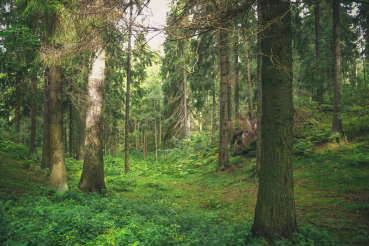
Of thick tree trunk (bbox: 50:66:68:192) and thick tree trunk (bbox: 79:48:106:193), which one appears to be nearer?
thick tree trunk (bbox: 50:66:68:192)

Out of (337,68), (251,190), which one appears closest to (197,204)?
(251,190)

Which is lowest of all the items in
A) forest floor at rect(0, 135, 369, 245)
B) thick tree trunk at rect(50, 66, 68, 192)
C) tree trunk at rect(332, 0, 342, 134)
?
forest floor at rect(0, 135, 369, 245)

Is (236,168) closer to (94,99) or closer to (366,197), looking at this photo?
(366,197)

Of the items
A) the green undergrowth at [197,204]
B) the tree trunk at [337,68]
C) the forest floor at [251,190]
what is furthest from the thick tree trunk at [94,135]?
the tree trunk at [337,68]

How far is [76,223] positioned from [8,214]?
1306 mm

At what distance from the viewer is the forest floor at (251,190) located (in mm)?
4484

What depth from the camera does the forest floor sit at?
14.7ft

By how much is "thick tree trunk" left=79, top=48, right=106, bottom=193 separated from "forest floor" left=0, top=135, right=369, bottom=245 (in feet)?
2.35

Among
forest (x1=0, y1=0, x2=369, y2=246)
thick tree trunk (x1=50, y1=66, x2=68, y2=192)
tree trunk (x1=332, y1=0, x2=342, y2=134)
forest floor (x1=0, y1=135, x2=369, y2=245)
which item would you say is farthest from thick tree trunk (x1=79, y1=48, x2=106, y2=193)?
tree trunk (x1=332, y1=0, x2=342, y2=134)

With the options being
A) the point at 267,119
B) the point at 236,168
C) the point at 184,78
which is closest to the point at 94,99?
the point at 267,119

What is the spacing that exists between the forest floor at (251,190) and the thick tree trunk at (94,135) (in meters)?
0.72

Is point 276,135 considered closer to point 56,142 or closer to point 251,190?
point 251,190

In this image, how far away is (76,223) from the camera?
11.3 ft

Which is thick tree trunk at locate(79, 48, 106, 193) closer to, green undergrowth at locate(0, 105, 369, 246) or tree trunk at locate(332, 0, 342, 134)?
green undergrowth at locate(0, 105, 369, 246)
